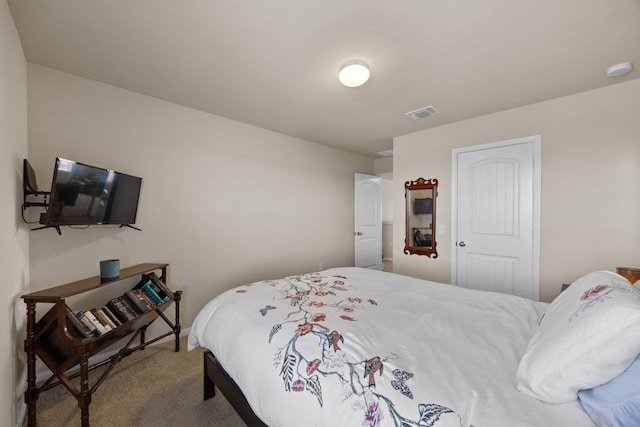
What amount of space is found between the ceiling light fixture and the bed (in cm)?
163

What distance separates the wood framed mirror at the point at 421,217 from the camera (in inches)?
140

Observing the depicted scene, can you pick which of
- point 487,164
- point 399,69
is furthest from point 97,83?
point 487,164

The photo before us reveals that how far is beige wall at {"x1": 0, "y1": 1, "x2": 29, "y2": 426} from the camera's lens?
140 cm

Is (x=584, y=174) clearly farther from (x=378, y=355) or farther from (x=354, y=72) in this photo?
(x=378, y=355)

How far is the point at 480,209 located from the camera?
316cm

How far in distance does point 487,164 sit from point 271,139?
2.73 meters

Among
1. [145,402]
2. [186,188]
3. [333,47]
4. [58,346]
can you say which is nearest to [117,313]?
[58,346]

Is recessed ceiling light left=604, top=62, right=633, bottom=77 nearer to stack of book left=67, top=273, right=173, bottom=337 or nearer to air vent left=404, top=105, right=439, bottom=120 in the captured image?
air vent left=404, top=105, right=439, bottom=120

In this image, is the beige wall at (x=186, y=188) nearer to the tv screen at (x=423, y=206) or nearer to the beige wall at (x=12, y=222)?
the beige wall at (x=12, y=222)

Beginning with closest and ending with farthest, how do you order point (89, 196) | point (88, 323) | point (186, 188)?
point (88, 323) < point (89, 196) < point (186, 188)

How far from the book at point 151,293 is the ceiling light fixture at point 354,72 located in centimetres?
246

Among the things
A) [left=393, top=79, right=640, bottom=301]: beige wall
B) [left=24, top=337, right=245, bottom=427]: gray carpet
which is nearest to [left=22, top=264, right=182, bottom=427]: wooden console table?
[left=24, top=337, right=245, bottom=427]: gray carpet

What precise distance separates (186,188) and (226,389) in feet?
6.71

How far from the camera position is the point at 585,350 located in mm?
823
